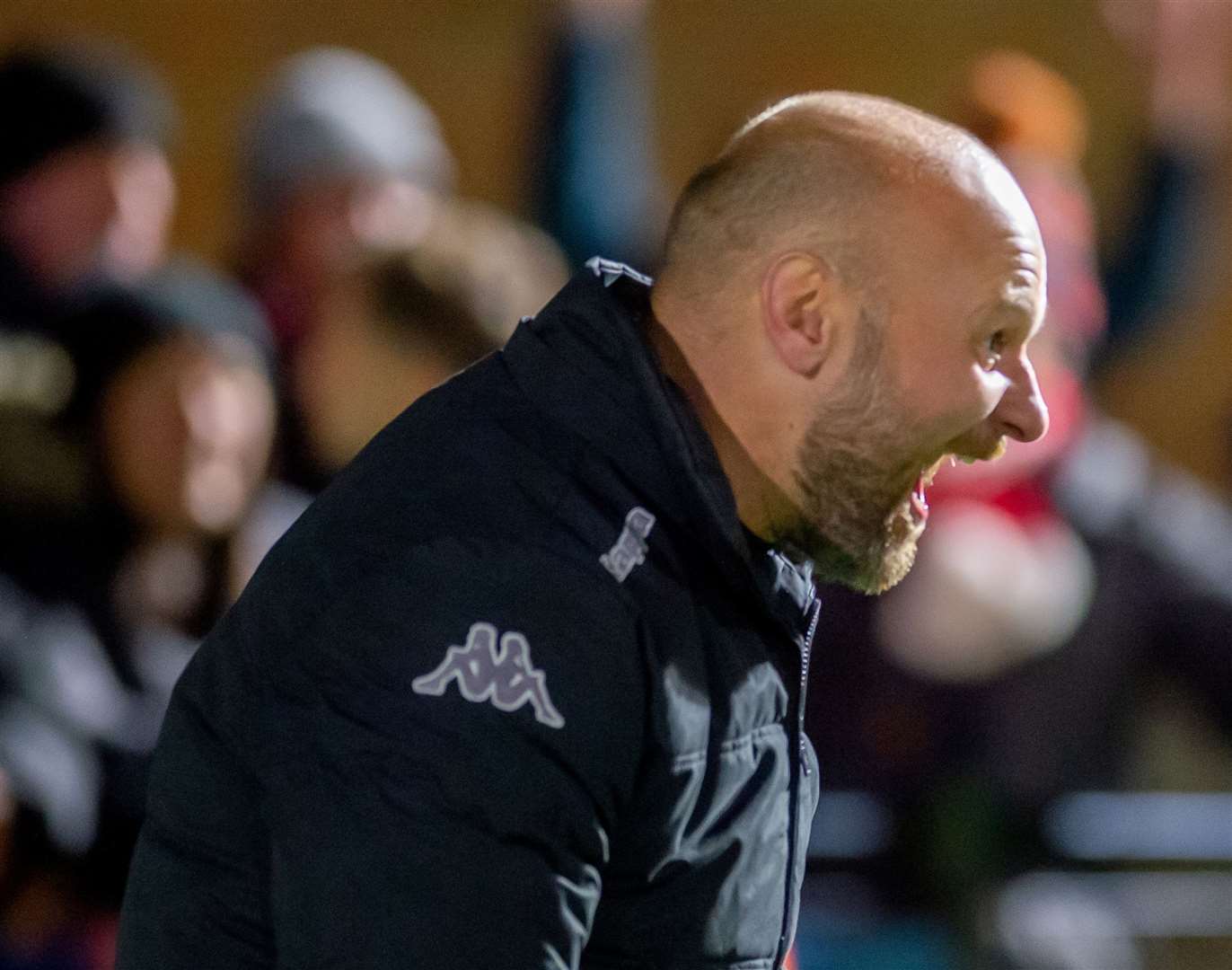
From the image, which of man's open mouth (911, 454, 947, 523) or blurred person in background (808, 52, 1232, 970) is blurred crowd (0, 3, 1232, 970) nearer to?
blurred person in background (808, 52, 1232, 970)

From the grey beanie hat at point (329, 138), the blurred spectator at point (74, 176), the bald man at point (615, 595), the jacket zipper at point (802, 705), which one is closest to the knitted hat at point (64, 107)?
the blurred spectator at point (74, 176)

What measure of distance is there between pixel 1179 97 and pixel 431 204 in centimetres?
163

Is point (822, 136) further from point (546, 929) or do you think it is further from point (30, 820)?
point (30, 820)

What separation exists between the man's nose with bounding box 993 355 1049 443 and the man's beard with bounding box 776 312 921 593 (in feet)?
0.28

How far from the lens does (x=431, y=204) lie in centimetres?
423

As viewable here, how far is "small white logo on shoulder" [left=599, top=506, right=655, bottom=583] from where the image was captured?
1.65 metres

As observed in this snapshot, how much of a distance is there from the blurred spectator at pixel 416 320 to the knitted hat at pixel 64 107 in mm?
962

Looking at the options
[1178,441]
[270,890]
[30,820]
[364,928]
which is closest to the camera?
[364,928]

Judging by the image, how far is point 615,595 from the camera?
1629 mm

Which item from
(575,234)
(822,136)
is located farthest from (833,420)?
(575,234)

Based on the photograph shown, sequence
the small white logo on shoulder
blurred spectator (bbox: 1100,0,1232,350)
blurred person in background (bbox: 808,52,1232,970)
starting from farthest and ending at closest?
1. blurred spectator (bbox: 1100,0,1232,350)
2. blurred person in background (bbox: 808,52,1232,970)
3. the small white logo on shoulder

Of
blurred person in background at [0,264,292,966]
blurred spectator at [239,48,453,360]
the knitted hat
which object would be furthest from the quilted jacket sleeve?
the knitted hat

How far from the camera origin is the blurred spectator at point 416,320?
309 centimetres

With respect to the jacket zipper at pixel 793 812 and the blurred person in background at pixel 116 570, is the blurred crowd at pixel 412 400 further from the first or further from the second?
the jacket zipper at pixel 793 812
